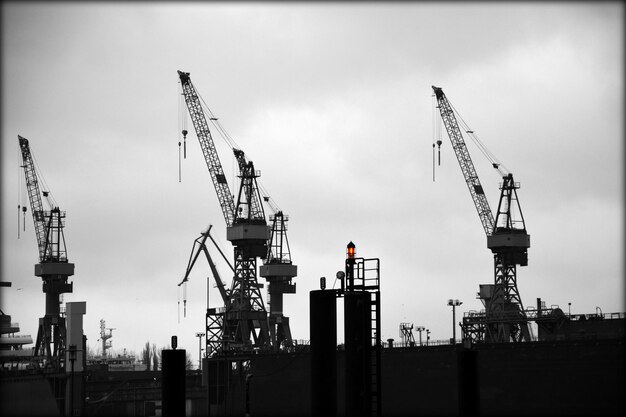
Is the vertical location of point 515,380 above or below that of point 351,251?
below

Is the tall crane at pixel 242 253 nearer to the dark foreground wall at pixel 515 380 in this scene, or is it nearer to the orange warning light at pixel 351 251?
the dark foreground wall at pixel 515 380

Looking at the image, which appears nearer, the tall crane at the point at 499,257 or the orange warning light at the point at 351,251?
the orange warning light at the point at 351,251

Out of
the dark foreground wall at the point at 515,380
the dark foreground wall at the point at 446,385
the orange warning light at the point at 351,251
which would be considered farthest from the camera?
the dark foreground wall at the point at 446,385

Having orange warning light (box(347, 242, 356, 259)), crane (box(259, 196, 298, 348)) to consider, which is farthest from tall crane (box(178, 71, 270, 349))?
orange warning light (box(347, 242, 356, 259))

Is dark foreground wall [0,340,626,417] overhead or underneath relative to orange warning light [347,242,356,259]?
underneath

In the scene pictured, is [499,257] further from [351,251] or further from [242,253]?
[351,251]

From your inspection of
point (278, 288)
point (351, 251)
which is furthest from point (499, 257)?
point (351, 251)

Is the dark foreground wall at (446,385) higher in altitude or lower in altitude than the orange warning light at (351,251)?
lower

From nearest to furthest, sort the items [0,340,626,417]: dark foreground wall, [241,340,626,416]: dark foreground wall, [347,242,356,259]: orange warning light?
1. [347,242,356,259]: orange warning light
2. [241,340,626,416]: dark foreground wall
3. [0,340,626,417]: dark foreground wall

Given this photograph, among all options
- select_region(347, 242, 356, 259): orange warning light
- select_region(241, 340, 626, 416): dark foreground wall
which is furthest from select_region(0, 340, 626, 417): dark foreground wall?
select_region(347, 242, 356, 259): orange warning light

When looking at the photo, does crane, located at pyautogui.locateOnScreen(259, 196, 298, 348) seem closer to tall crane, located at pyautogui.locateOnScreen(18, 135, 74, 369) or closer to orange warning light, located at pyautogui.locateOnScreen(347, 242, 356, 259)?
tall crane, located at pyautogui.locateOnScreen(18, 135, 74, 369)

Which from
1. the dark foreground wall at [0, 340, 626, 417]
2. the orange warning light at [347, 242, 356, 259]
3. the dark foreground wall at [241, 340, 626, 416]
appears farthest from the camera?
the dark foreground wall at [0, 340, 626, 417]

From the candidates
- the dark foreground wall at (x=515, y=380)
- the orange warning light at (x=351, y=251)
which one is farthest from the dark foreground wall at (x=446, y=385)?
the orange warning light at (x=351, y=251)

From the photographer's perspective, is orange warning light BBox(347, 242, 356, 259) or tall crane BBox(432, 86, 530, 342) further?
tall crane BBox(432, 86, 530, 342)
